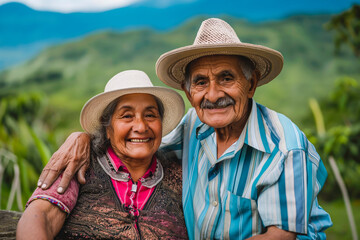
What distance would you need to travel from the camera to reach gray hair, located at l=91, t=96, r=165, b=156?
6.75ft

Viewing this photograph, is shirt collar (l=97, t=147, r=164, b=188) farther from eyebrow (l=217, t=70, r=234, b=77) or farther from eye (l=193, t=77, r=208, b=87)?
eyebrow (l=217, t=70, r=234, b=77)

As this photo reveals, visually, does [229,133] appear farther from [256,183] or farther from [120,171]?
[120,171]

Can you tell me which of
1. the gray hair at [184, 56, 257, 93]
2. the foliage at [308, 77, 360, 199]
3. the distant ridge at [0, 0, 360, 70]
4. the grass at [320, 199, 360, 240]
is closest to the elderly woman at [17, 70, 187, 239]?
the gray hair at [184, 56, 257, 93]

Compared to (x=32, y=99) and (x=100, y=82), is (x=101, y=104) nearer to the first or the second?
(x=32, y=99)

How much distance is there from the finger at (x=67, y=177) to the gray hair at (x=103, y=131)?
0.23m

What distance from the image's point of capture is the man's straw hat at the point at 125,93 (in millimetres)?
1958

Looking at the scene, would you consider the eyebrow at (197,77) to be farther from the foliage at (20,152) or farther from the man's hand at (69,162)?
the foliage at (20,152)

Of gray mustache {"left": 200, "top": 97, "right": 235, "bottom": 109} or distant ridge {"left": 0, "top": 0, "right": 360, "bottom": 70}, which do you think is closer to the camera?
gray mustache {"left": 200, "top": 97, "right": 235, "bottom": 109}

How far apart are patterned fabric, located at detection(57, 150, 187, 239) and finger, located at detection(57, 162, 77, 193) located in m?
0.13

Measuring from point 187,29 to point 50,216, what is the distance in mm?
7140

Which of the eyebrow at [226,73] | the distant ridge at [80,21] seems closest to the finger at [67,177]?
the eyebrow at [226,73]

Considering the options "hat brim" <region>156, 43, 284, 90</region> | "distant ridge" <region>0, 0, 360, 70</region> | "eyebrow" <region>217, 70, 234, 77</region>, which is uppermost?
"distant ridge" <region>0, 0, 360, 70</region>

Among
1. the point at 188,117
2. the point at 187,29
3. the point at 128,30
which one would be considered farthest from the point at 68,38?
the point at 188,117

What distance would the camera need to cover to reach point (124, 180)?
2.00 m
